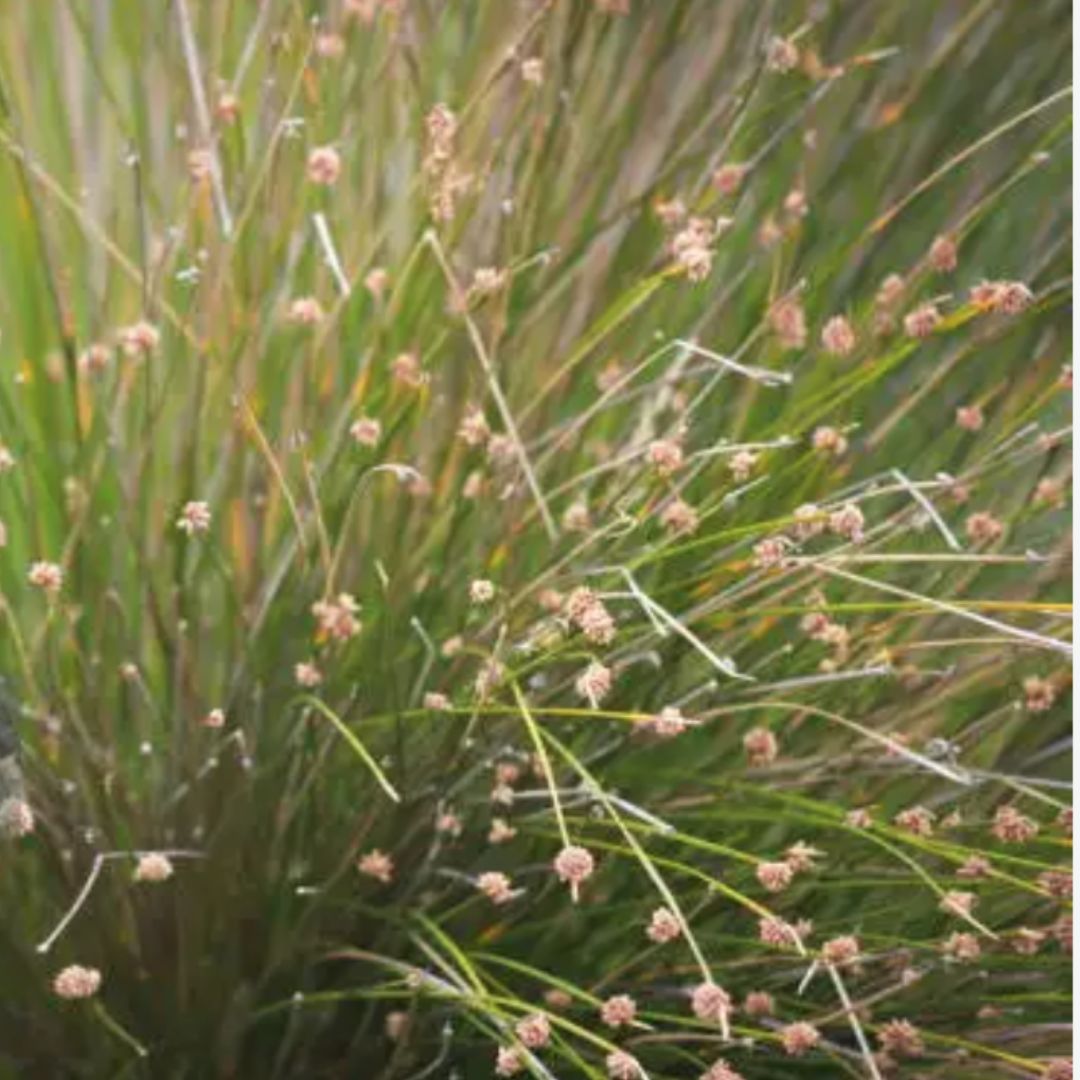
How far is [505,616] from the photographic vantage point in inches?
56.3

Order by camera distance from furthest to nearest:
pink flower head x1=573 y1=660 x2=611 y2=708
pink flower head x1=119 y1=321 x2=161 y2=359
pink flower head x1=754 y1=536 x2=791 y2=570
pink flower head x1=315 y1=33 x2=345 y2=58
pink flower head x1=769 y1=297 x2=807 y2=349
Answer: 1. pink flower head x1=315 y1=33 x2=345 y2=58
2. pink flower head x1=769 y1=297 x2=807 y2=349
3. pink flower head x1=119 y1=321 x2=161 y2=359
4. pink flower head x1=754 y1=536 x2=791 y2=570
5. pink flower head x1=573 y1=660 x2=611 y2=708

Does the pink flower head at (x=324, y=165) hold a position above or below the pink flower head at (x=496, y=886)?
above

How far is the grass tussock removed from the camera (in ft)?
4.78

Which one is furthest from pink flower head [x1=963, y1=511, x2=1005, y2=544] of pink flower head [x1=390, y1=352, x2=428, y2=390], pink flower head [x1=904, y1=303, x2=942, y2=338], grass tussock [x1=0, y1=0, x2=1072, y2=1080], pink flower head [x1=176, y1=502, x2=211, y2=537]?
pink flower head [x1=176, y1=502, x2=211, y2=537]

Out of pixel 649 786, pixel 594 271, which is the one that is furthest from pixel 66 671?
pixel 594 271

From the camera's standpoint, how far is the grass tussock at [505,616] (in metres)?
1.46

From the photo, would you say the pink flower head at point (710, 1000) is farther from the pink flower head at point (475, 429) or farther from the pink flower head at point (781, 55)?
the pink flower head at point (781, 55)

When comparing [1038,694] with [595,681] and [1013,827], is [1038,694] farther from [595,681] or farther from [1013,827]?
[595,681]

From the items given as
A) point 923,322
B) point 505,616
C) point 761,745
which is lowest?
point 761,745

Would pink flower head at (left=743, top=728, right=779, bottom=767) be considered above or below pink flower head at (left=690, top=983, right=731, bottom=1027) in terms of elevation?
below

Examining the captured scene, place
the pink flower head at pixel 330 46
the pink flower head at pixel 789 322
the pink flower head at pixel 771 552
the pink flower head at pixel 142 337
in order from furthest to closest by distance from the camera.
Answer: the pink flower head at pixel 330 46
the pink flower head at pixel 789 322
the pink flower head at pixel 142 337
the pink flower head at pixel 771 552

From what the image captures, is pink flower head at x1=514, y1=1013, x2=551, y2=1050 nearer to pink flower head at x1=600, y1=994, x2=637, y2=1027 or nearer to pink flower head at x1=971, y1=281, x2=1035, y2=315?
pink flower head at x1=600, y1=994, x2=637, y2=1027

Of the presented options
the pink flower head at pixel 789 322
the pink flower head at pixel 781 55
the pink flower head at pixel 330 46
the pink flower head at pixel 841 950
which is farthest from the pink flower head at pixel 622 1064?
the pink flower head at pixel 330 46

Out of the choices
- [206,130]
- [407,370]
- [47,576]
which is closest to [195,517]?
[47,576]
